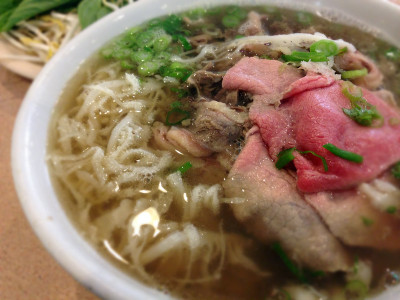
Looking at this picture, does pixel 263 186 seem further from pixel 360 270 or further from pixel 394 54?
pixel 394 54

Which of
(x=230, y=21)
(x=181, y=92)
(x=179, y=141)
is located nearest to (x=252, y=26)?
(x=230, y=21)

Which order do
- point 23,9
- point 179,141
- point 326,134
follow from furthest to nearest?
1. point 23,9
2. point 179,141
3. point 326,134

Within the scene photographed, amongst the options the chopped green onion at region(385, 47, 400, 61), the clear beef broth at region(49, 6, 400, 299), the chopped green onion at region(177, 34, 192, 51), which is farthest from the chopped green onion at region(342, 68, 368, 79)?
the chopped green onion at region(177, 34, 192, 51)

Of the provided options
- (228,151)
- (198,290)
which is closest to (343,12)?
(228,151)

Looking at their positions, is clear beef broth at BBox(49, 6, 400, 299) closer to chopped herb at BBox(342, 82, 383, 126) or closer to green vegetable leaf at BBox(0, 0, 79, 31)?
chopped herb at BBox(342, 82, 383, 126)

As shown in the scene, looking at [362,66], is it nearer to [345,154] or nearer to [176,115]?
[345,154]
